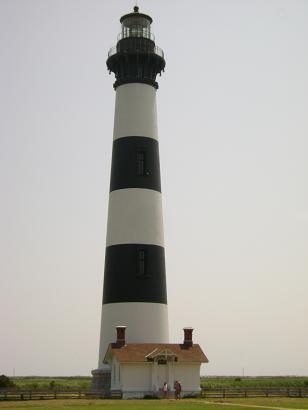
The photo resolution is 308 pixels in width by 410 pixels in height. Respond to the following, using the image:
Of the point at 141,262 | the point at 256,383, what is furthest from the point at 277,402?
the point at 256,383

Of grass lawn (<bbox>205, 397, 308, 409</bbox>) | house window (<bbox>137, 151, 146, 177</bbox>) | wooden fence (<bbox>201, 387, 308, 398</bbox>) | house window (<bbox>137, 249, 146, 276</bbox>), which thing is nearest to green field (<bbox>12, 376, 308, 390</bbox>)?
wooden fence (<bbox>201, 387, 308, 398</bbox>)

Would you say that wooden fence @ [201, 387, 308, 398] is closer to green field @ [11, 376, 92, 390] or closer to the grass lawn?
the grass lawn

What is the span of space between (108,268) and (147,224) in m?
3.25

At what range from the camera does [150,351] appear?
110ft

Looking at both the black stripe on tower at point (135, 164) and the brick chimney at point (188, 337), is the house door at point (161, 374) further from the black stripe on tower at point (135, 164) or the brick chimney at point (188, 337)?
the black stripe on tower at point (135, 164)

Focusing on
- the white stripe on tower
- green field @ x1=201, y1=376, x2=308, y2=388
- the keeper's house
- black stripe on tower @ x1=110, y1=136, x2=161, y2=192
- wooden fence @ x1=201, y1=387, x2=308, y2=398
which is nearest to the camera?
the keeper's house

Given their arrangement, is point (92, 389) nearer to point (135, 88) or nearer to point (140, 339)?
point (140, 339)

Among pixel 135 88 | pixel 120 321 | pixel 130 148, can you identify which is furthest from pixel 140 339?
pixel 135 88

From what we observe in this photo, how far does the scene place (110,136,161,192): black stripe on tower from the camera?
120 feet

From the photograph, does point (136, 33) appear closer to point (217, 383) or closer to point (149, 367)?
point (149, 367)

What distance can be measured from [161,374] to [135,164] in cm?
1146

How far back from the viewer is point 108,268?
3609 cm

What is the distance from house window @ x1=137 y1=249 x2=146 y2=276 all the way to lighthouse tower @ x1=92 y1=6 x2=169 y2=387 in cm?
3

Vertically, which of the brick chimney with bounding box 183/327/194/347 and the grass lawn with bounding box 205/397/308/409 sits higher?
the brick chimney with bounding box 183/327/194/347
